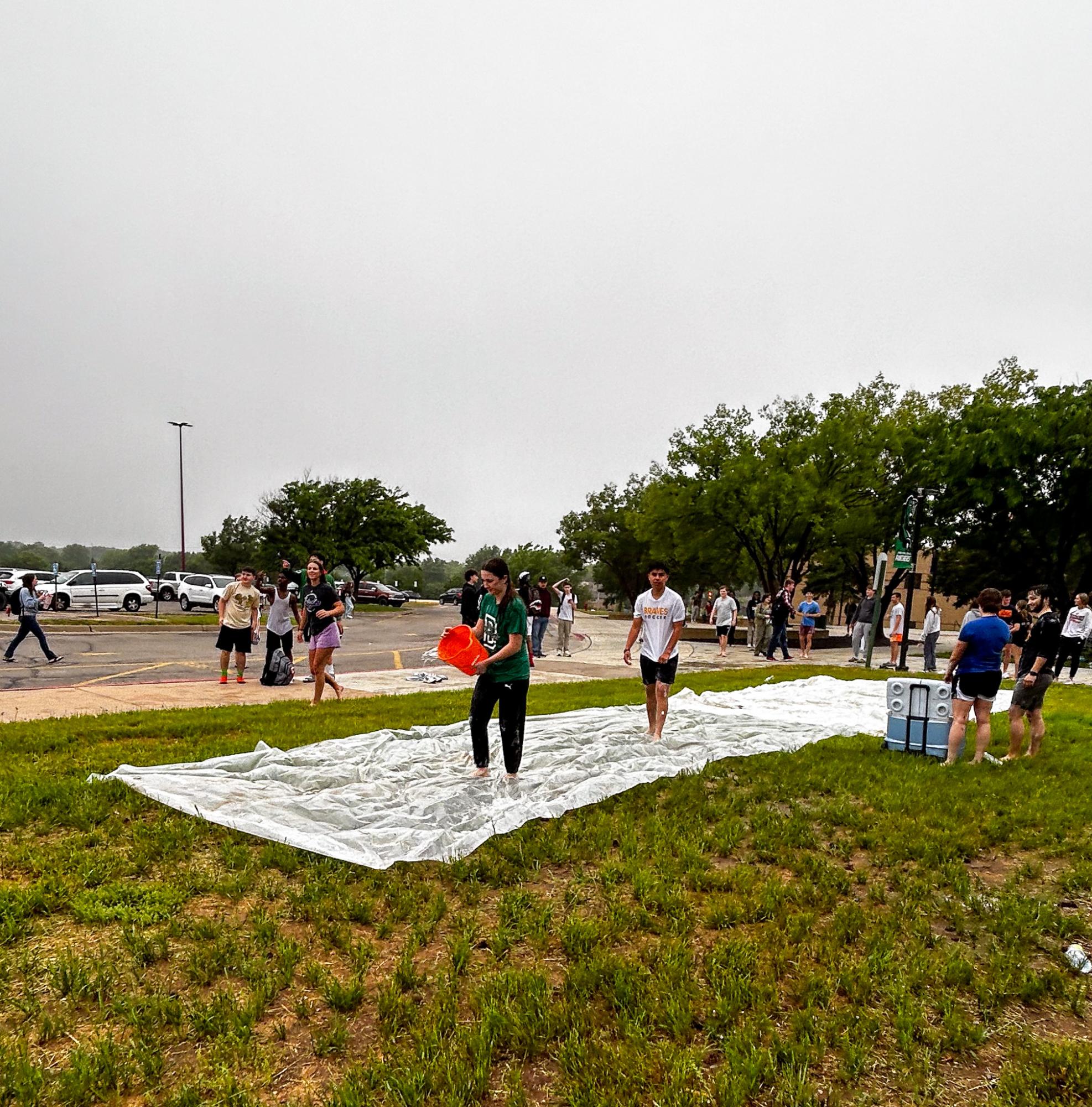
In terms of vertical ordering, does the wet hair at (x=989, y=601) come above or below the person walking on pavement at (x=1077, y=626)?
above

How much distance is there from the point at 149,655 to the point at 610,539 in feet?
168

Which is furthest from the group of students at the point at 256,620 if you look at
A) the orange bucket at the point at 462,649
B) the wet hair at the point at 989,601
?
the wet hair at the point at 989,601

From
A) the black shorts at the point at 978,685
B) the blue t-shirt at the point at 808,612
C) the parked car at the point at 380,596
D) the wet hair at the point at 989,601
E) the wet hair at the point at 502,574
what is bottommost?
the parked car at the point at 380,596

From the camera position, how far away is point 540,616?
63.0 feet

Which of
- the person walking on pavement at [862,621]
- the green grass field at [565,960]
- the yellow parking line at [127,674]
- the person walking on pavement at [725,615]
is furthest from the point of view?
the person walking on pavement at [725,615]

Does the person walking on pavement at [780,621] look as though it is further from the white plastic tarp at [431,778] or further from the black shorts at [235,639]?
the black shorts at [235,639]

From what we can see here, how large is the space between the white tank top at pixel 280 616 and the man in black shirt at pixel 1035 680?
33.2 ft

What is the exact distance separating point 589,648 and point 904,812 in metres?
17.9

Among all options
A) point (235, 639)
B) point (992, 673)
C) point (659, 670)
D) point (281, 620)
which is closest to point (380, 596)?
point (235, 639)

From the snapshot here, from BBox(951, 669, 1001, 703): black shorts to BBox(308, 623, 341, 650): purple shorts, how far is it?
23.5ft

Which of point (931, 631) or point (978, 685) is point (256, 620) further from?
point (931, 631)

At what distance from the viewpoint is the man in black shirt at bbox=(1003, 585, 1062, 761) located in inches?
290

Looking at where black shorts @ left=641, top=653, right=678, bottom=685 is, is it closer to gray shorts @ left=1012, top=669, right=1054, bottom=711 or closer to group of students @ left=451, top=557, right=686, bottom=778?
group of students @ left=451, top=557, right=686, bottom=778

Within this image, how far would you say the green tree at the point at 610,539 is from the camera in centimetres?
6544
